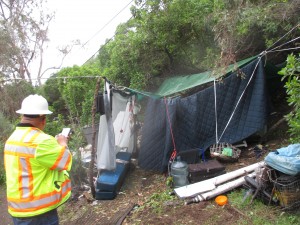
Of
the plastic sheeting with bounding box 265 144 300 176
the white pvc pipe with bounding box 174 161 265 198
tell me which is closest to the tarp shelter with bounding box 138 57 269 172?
the white pvc pipe with bounding box 174 161 265 198

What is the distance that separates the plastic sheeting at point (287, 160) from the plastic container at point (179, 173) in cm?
153

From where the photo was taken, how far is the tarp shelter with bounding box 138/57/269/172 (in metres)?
4.97

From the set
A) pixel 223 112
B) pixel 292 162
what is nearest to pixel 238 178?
pixel 292 162

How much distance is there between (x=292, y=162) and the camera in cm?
292

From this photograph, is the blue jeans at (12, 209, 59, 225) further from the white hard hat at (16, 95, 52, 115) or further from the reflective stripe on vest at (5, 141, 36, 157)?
the white hard hat at (16, 95, 52, 115)

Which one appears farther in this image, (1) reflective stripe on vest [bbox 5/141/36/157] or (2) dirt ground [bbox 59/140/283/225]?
A: (2) dirt ground [bbox 59/140/283/225]

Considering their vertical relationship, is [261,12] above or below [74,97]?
above

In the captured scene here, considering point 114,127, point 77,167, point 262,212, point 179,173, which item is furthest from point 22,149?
point 114,127

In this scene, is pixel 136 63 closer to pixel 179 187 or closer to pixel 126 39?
pixel 126 39

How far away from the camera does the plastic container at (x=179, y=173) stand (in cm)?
441

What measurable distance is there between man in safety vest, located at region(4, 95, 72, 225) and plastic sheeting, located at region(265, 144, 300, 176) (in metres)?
2.24

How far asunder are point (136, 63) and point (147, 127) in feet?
10.0

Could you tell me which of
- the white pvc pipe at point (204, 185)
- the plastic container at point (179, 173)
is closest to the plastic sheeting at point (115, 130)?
the plastic container at point (179, 173)

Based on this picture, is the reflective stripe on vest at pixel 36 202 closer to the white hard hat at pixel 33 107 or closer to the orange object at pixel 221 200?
the white hard hat at pixel 33 107
